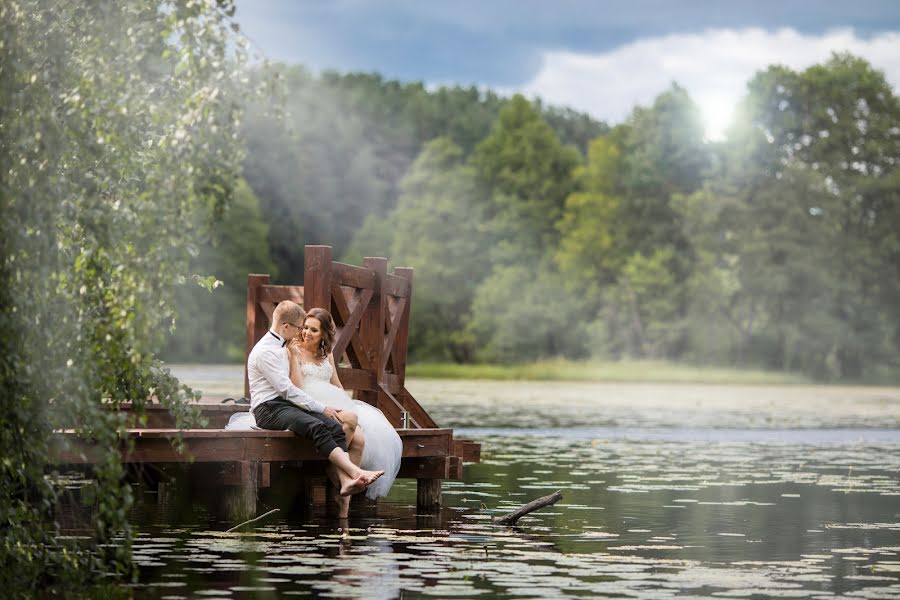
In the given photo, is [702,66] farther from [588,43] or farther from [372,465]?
[372,465]

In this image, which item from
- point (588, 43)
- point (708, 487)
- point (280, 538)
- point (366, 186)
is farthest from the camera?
point (588, 43)

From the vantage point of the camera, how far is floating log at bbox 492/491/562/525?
12.4m

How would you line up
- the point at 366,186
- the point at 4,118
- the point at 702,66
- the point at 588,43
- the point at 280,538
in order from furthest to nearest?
the point at 588,43 → the point at 702,66 → the point at 366,186 → the point at 280,538 → the point at 4,118

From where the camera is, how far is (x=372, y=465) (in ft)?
42.2

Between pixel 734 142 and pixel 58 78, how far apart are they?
71.2 m

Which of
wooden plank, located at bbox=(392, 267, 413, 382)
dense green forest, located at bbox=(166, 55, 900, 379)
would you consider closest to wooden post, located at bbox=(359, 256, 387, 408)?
wooden plank, located at bbox=(392, 267, 413, 382)

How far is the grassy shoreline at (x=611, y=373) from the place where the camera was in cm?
7131

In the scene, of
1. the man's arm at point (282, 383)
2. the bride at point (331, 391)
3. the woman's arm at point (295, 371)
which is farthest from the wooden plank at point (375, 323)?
the man's arm at point (282, 383)

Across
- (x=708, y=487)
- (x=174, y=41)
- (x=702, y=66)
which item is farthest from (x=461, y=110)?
(x=174, y=41)

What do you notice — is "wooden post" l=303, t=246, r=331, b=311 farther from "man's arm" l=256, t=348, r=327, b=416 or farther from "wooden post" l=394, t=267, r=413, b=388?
"wooden post" l=394, t=267, r=413, b=388

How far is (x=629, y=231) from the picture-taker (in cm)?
8325

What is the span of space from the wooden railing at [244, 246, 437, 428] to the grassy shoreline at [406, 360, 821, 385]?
5510cm

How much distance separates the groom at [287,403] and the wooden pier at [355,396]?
0.17 meters

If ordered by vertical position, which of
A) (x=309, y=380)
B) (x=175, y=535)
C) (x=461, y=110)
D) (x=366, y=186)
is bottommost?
(x=175, y=535)
